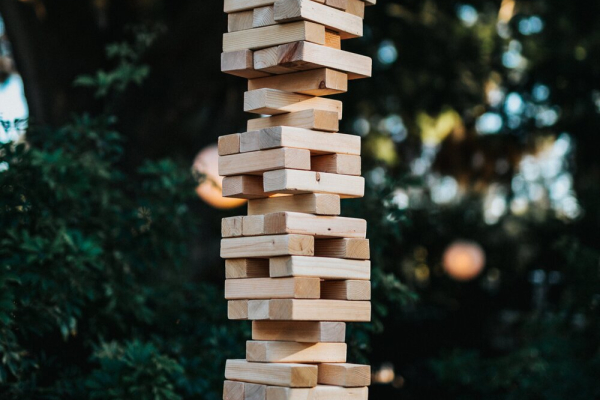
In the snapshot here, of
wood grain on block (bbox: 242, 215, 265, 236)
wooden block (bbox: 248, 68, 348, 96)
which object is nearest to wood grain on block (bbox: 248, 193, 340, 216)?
wood grain on block (bbox: 242, 215, 265, 236)

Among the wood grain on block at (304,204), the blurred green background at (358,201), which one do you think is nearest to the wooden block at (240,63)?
the wood grain on block at (304,204)

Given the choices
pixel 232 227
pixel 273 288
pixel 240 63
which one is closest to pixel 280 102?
pixel 240 63

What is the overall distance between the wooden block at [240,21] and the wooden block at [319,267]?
108cm

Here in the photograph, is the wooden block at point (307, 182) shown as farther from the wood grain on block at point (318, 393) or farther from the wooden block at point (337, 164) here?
the wood grain on block at point (318, 393)

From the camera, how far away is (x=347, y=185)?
149 inches

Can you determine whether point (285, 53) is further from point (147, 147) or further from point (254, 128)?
point (147, 147)

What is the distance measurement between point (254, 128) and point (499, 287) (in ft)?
30.3

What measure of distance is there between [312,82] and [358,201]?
2.11 meters

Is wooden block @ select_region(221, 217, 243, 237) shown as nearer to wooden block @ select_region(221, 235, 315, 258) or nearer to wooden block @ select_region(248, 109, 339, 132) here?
wooden block @ select_region(221, 235, 315, 258)

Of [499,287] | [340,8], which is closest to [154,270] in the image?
[340,8]

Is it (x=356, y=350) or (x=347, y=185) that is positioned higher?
(x=347, y=185)

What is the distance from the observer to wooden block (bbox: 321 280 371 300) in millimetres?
3699

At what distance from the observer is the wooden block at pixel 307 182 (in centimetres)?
355

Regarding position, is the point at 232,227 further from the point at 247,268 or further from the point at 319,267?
the point at 319,267
